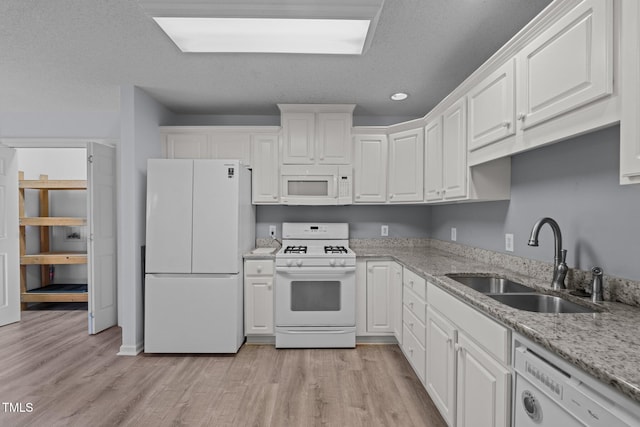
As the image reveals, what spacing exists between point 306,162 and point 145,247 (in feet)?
5.95

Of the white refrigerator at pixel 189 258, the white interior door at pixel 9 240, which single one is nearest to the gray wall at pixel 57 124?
the white interior door at pixel 9 240

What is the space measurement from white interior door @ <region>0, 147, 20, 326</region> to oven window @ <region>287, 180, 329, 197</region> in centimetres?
330

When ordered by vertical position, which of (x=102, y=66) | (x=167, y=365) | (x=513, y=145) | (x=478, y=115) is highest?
(x=102, y=66)

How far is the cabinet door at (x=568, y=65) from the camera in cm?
107

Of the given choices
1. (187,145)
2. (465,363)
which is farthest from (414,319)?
(187,145)

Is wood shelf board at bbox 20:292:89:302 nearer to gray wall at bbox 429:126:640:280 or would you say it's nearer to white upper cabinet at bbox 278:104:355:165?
white upper cabinet at bbox 278:104:355:165

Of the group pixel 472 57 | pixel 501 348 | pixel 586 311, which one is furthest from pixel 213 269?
pixel 472 57

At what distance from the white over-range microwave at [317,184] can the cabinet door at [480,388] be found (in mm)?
1965

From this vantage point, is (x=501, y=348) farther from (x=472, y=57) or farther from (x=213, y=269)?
(x=213, y=269)

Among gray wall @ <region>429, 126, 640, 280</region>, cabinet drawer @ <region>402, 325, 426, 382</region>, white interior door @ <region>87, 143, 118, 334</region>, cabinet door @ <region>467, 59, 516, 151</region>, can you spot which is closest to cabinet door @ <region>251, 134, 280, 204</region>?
white interior door @ <region>87, 143, 118, 334</region>

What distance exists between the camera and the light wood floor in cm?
194

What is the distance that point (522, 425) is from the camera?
3.64 feet

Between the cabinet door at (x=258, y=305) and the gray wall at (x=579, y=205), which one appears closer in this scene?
the gray wall at (x=579, y=205)

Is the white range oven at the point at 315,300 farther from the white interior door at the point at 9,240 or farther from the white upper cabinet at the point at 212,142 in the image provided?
the white interior door at the point at 9,240
